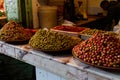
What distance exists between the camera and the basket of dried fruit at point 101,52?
1234mm

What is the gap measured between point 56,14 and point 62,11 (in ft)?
1.02

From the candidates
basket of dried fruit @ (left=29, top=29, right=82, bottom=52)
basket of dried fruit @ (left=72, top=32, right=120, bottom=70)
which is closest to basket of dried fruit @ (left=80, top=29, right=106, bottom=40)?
basket of dried fruit @ (left=29, top=29, right=82, bottom=52)

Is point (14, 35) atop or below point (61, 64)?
atop

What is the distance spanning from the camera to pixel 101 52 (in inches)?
50.9

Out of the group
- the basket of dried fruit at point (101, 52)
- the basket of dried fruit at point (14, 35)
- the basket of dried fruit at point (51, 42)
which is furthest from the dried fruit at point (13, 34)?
the basket of dried fruit at point (101, 52)

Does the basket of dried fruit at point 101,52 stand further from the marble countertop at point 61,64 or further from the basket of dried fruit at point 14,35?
the basket of dried fruit at point 14,35

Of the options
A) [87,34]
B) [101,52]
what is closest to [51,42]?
[101,52]

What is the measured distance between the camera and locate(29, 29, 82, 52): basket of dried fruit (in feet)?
5.07

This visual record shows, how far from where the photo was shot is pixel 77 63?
4.54ft

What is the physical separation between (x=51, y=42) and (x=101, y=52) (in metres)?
0.43

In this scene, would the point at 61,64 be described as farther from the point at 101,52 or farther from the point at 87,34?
the point at 87,34

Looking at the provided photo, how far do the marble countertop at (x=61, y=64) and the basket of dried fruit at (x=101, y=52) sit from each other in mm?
43

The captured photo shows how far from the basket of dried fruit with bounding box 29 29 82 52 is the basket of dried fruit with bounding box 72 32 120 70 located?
0.17m

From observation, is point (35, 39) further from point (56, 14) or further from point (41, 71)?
point (56, 14)
